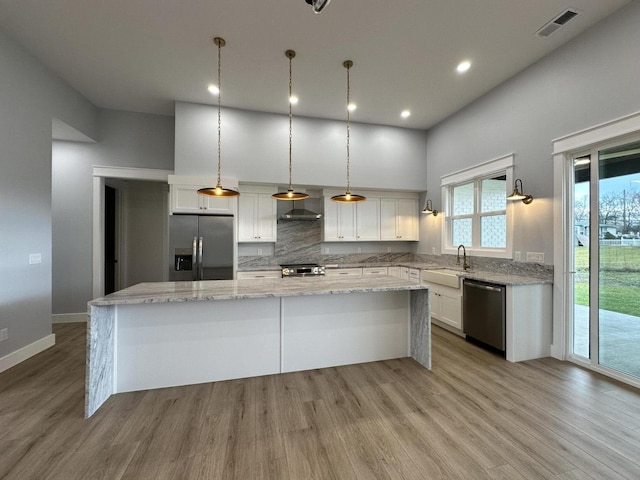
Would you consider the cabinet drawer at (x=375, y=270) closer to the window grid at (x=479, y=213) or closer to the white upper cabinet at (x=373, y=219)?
the white upper cabinet at (x=373, y=219)

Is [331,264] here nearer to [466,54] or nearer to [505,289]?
[505,289]

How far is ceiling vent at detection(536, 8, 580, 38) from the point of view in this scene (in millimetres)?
2641

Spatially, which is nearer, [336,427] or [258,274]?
[336,427]

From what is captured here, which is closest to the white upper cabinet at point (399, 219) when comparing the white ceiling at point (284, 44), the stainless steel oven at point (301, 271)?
the stainless steel oven at point (301, 271)

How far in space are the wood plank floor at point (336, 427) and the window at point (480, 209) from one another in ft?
5.99

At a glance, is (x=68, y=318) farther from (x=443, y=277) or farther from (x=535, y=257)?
(x=535, y=257)

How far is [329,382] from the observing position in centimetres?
262

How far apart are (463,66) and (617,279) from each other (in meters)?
2.90

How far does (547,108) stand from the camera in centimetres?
326

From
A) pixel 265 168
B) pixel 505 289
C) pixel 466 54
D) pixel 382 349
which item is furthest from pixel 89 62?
pixel 505 289

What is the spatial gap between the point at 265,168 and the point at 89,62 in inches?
97.5

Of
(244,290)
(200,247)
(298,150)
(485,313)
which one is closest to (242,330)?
(244,290)

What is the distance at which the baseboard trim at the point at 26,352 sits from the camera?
114 inches

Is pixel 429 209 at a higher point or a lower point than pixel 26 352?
higher
